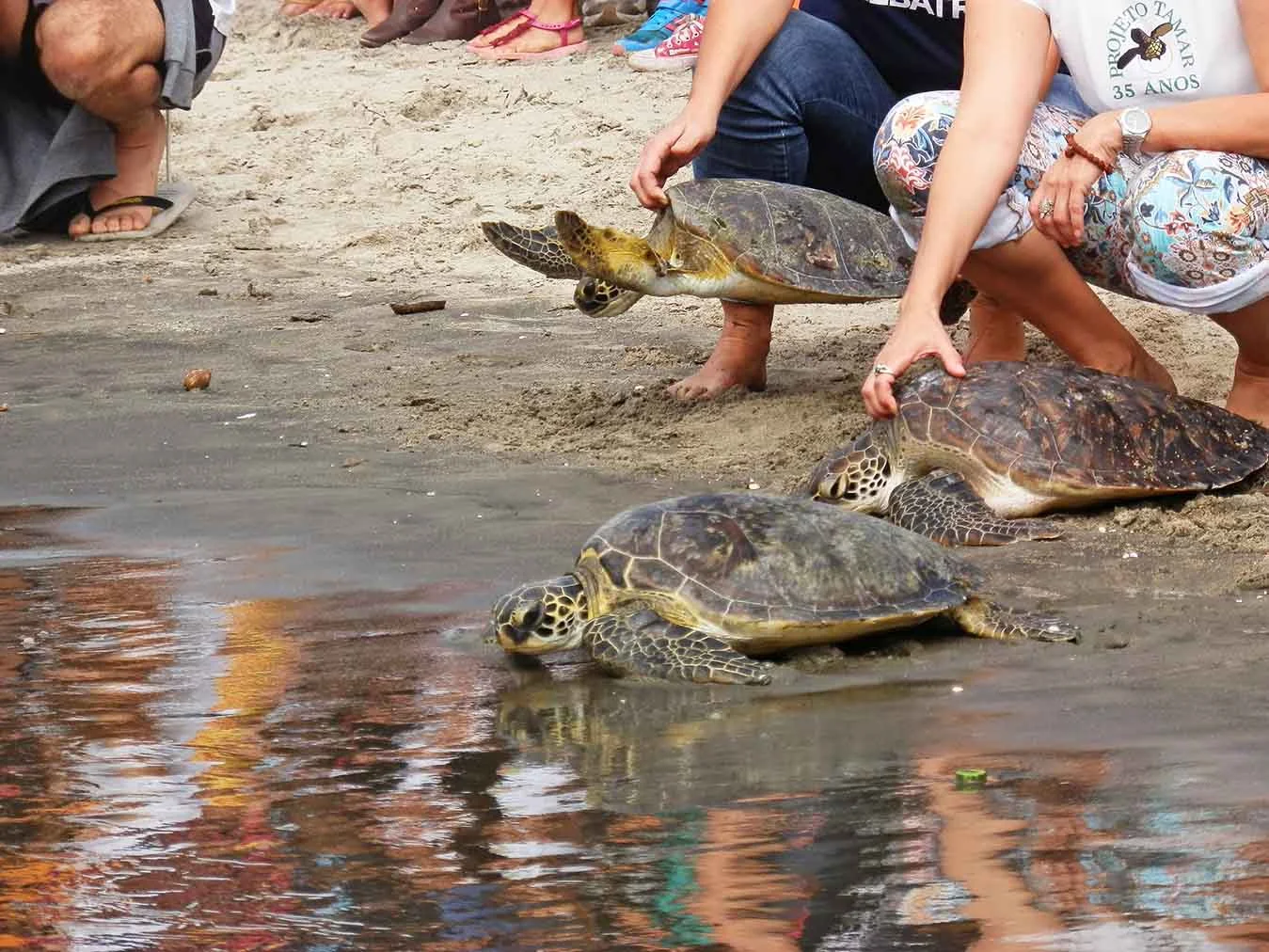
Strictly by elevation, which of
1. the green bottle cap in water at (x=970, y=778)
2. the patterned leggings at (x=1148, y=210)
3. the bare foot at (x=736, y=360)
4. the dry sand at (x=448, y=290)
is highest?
the patterned leggings at (x=1148, y=210)

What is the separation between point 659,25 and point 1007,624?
5590mm

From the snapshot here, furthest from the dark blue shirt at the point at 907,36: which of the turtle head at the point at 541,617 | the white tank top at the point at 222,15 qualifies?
the white tank top at the point at 222,15

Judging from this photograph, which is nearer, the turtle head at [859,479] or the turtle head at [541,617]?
the turtle head at [541,617]

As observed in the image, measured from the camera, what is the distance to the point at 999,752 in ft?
7.80

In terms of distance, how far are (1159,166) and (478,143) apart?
4513 millimetres

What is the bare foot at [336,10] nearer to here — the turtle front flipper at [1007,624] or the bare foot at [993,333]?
the bare foot at [993,333]

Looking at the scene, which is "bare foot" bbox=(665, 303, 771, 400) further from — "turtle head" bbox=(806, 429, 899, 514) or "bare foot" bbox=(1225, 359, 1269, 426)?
"bare foot" bbox=(1225, 359, 1269, 426)

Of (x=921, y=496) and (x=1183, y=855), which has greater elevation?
(x=1183, y=855)

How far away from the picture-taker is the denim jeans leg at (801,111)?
4.56 meters

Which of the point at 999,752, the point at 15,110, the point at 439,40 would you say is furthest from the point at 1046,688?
the point at 439,40

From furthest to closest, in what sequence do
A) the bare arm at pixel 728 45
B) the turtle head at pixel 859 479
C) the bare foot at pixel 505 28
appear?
1. the bare foot at pixel 505 28
2. the bare arm at pixel 728 45
3. the turtle head at pixel 859 479

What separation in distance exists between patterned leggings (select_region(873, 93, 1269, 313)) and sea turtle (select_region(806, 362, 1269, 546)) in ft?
0.75

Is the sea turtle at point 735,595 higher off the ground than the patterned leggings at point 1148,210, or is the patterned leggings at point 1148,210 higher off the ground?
the patterned leggings at point 1148,210

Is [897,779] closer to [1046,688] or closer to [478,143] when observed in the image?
[1046,688]
